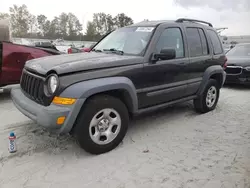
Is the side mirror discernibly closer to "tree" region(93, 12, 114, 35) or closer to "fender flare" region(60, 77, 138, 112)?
"fender flare" region(60, 77, 138, 112)

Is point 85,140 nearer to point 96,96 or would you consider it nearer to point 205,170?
point 96,96

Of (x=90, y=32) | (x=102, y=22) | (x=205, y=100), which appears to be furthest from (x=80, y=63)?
(x=102, y=22)

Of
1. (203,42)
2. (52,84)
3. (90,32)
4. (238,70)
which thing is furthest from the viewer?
(90,32)

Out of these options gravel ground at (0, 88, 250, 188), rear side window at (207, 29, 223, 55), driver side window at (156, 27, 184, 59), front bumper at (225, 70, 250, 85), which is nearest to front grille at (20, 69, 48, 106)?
gravel ground at (0, 88, 250, 188)

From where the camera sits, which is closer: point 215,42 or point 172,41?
point 172,41

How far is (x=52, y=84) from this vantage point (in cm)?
310

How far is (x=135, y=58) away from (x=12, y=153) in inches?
86.5

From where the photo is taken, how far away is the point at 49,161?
3195 millimetres

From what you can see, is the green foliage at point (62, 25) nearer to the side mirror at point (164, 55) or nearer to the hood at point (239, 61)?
the hood at point (239, 61)

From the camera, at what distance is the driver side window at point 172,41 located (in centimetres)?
408

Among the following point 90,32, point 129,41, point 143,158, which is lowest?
point 143,158

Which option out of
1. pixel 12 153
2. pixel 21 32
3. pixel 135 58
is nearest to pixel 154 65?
pixel 135 58

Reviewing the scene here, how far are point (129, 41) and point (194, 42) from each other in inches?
55.7

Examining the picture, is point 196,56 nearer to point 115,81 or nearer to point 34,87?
point 115,81
